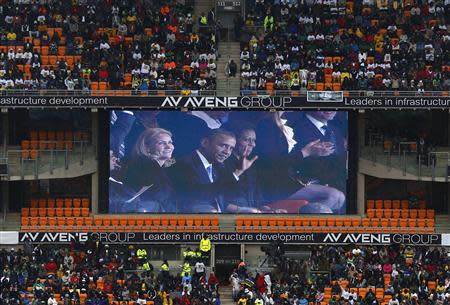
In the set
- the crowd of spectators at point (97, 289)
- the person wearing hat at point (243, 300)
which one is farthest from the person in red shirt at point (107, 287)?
the person wearing hat at point (243, 300)

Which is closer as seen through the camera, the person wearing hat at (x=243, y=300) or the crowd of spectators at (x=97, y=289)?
the crowd of spectators at (x=97, y=289)

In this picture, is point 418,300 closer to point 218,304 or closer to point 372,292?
point 372,292

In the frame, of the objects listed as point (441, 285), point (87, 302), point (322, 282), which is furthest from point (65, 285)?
point (441, 285)

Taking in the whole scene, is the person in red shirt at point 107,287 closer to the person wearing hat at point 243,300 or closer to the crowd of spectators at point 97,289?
the crowd of spectators at point 97,289

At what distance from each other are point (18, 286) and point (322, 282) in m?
9.74

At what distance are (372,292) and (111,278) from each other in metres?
8.36

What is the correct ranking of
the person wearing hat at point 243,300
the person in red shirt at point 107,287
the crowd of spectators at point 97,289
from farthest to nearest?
the person in red shirt at point 107,287 → the person wearing hat at point 243,300 → the crowd of spectators at point 97,289

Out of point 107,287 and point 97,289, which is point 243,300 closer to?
point 107,287

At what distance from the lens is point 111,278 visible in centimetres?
4950

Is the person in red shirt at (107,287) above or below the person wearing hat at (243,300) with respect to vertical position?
above

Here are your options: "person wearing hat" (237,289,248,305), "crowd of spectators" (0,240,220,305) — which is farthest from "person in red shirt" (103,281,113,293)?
"person wearing hat" (237,289,248,305)

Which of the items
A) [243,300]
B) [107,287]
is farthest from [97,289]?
[243,300]

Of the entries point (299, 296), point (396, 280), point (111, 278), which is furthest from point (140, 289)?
point (396, 280)

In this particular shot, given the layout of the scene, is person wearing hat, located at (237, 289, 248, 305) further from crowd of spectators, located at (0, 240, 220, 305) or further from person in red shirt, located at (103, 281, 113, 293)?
person in red shirt, located at (103, 281, 113, 293)
